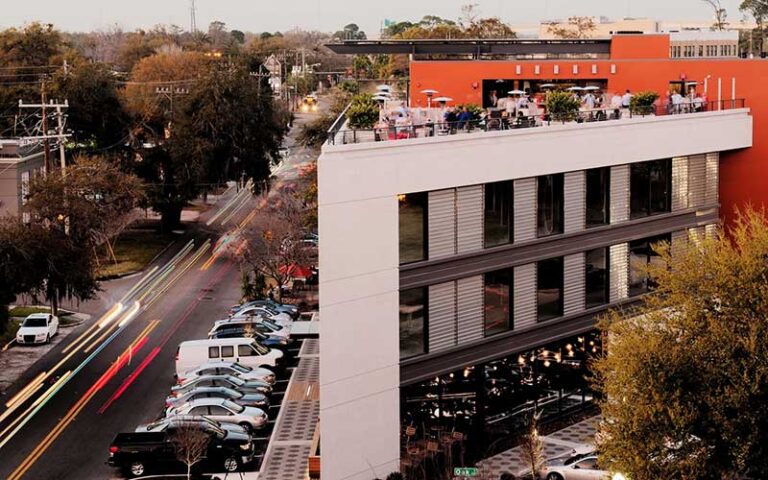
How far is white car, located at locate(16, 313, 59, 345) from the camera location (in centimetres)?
4791

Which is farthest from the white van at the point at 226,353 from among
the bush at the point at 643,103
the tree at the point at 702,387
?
the tree at the point at 702,387

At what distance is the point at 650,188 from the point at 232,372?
15016 millimetres

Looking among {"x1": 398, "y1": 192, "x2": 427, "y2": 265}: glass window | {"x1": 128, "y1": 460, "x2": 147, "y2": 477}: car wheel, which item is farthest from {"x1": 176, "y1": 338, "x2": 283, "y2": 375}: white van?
{"x1": 398, "y1": 192, "x2": 427, "y2": 265}: glass window

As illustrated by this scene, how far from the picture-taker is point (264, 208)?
2537 inches

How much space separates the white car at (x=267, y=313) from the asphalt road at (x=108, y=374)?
5.89 ft

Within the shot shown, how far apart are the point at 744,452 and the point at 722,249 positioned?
4539mm

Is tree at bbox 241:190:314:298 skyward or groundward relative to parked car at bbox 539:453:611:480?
skyward

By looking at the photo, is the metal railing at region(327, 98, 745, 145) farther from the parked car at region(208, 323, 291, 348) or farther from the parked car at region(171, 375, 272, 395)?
the parked car at region(208, 323, 291, 348)

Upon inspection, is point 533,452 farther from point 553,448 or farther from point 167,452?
point 167,452

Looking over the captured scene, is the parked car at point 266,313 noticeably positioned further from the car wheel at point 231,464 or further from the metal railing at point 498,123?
the metal railing at point 498,123

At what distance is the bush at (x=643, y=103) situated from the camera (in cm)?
3669

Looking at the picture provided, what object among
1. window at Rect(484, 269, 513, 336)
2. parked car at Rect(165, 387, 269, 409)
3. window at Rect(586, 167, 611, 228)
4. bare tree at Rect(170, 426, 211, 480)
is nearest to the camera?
bare tree at Rect(170, 426, 211, 480)

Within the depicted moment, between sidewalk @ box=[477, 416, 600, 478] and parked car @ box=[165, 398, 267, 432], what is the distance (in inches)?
299

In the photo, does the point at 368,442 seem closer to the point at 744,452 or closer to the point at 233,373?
the point at 744,452
